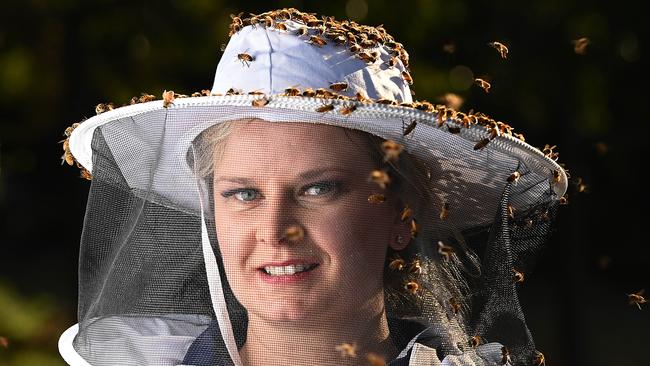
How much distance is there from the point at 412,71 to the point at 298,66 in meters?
4.39

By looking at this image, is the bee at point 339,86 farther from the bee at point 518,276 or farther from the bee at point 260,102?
the bee at point 518,276

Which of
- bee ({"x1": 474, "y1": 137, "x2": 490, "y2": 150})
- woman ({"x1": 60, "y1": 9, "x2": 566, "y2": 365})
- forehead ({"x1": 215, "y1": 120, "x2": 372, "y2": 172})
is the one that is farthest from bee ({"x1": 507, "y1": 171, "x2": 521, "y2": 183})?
forehead ({"x1": 215, "y1": 120, "x2": 372, "y2": 172})

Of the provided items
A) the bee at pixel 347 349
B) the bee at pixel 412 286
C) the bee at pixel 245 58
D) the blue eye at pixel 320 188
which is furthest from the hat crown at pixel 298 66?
the bee at pixel 347 349

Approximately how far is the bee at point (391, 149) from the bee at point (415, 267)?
0.87 feet

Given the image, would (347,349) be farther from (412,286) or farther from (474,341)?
(474,341)

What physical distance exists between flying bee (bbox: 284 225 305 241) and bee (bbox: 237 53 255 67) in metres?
0.42

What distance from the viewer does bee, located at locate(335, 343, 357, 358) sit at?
2.52 meters

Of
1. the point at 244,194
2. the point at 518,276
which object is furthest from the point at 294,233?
the point at 518,276

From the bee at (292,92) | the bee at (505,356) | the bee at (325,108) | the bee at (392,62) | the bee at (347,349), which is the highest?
the bee at (292,92)

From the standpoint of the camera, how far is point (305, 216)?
8.32ft

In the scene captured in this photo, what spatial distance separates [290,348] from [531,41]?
552 cm

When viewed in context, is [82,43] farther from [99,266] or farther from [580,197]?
[99,266]

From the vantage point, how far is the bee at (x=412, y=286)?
2691 mm

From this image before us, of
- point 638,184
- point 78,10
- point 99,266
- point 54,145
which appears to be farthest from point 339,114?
point 638,184
